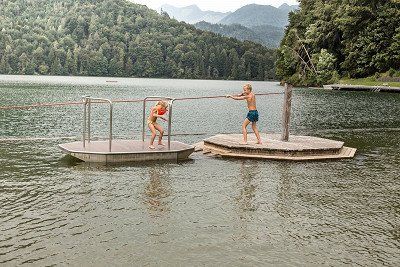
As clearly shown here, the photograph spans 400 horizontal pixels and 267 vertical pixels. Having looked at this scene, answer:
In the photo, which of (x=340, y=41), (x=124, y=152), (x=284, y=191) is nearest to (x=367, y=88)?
(x=340, y=41)

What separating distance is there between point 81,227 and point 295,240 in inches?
174

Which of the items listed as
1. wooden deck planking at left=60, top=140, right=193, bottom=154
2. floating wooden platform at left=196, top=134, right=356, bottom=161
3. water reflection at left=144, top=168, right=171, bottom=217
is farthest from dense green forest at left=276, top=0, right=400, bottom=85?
water reflection at left=144, top=168, right=171, bottom=217

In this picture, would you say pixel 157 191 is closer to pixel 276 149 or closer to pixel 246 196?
pixel 246 196

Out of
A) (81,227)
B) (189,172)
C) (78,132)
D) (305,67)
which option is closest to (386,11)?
(305,67)

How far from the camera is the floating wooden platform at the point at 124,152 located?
53.7ft

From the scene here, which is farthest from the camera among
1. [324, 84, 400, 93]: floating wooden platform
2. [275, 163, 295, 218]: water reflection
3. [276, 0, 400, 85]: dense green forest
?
[276, 0, 400, 85]: dense green forest

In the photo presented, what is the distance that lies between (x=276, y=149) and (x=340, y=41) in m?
100

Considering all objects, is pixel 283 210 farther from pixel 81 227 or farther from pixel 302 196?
pixel 81 227

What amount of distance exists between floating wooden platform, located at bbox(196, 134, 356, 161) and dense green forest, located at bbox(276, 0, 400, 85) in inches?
3224

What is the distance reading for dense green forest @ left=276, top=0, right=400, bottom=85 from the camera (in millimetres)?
98500

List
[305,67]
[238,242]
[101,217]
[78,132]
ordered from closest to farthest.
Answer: [238,242], [101,217], [78,132], [305,67]

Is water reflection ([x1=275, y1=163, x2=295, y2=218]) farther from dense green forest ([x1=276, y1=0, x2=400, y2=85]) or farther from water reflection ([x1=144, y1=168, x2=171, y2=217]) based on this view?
dense green forest ([x1=276, y1=0, x2=400, y2=85])

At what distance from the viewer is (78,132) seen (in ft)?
96.0

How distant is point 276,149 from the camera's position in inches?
734
